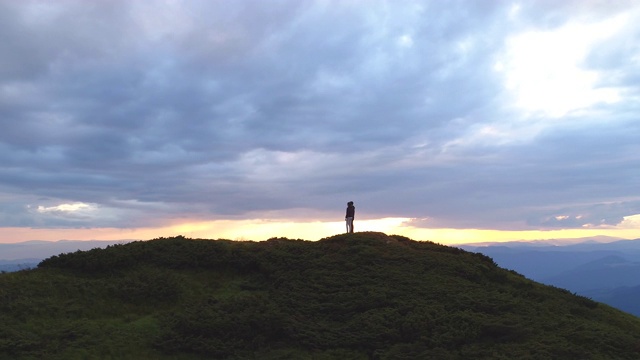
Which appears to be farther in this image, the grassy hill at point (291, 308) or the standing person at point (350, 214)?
the standing person at point (350, 214)

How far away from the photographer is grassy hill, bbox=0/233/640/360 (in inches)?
645

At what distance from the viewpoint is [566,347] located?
55.5ft

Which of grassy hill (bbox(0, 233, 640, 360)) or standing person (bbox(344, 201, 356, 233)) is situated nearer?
grassy hill (bbox(0, 233, 640, 360))

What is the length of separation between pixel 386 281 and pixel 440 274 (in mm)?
2980

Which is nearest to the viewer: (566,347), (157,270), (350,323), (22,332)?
(22,332)

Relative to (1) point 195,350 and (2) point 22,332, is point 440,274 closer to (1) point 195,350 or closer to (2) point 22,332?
(1) point 195,350

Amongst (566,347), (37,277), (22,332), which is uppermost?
(37,277)

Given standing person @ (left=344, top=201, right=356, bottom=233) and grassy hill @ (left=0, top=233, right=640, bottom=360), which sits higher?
standing person @ (left=344, top=201, right=356, bottom=233)

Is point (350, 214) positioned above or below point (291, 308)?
above

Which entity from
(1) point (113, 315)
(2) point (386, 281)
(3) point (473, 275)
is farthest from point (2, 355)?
(3) point (473, 275)

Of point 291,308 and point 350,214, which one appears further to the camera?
point 350,214

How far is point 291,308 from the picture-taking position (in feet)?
64.3

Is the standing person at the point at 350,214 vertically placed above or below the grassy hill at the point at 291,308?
above

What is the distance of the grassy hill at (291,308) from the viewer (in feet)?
53.7
